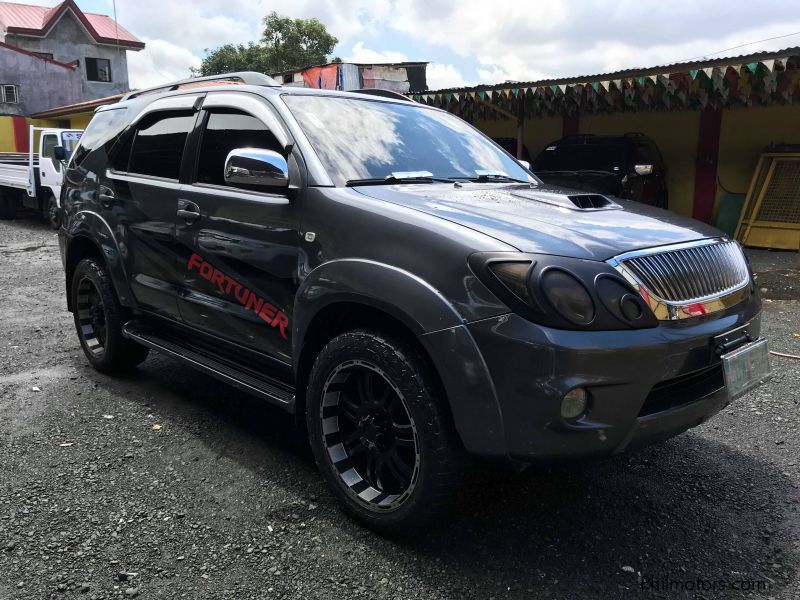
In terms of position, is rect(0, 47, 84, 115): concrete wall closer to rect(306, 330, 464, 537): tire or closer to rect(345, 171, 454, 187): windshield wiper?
rect(345, 171, 454, 187): windshield wiper

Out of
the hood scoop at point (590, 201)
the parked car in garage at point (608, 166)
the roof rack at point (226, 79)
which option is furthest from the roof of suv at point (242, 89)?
the parked car in garage at point (608, 166)

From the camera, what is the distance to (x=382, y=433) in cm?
255

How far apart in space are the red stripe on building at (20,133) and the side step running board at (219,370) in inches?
1229

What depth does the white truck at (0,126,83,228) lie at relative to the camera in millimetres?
13938

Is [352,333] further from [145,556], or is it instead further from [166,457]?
[166,457]

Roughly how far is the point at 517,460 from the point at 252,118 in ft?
6.82

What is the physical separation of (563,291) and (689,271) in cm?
64

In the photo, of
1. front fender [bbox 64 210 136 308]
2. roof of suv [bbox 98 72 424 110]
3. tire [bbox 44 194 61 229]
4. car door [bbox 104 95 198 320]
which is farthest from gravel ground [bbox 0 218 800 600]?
tire [bbox 44 194 61 229]

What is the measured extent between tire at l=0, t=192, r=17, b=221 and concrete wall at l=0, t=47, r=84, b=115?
16.8 metres

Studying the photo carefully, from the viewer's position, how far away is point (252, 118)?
3184 millimetres

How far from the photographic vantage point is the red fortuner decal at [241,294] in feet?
9.56

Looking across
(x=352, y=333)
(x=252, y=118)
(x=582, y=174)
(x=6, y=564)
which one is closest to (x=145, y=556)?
(x=6, y=564)

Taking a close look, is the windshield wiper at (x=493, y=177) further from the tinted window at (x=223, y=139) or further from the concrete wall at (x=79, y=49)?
the concrete wall at (x=79, y=49)

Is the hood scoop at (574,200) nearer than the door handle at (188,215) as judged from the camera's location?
Yes
